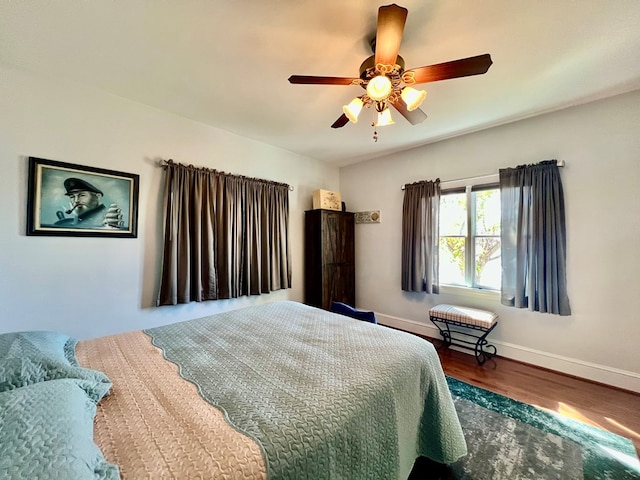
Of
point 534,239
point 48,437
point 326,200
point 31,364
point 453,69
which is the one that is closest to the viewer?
point 48,437

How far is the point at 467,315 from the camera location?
285 cm

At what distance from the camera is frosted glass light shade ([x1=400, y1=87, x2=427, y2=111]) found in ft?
5.43

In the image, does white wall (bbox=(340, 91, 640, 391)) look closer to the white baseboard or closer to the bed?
the white baseboard

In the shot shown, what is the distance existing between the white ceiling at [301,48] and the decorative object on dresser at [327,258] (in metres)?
1.66

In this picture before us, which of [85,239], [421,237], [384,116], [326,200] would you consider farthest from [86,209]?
[421,237]

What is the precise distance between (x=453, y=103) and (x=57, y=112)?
141 inches

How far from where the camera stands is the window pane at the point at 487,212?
310 centimetres

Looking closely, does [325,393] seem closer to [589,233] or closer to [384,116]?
[384,116]

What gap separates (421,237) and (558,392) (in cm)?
204

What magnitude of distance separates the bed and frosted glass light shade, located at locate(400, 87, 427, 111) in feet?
5.22

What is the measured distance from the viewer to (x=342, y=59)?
1.87m

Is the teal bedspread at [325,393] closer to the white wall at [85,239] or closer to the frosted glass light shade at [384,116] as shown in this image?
the white wall at [85,239]

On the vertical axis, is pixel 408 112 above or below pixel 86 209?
above

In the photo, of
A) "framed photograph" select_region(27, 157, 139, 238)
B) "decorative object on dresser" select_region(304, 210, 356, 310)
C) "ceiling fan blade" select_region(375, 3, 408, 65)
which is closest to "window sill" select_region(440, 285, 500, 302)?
"decorative object on dresser" select_region(304, 210, 356, 310)
